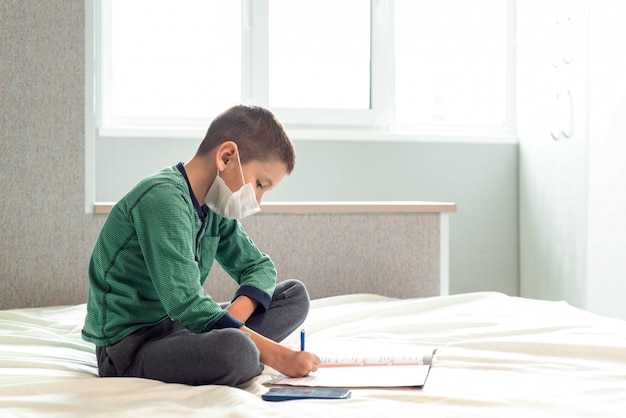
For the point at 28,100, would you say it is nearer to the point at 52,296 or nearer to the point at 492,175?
the point at 52,296

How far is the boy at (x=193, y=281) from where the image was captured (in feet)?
3.48

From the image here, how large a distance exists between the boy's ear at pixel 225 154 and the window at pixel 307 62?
1605mm

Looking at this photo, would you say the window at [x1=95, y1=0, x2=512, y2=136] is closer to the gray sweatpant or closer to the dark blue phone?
the gray sweatpant

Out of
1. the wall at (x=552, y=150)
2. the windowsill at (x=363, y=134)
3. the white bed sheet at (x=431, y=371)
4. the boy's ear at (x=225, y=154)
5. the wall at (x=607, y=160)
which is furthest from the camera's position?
the windowsill at (x=363, y=134)

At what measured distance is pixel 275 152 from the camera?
4.20 ft

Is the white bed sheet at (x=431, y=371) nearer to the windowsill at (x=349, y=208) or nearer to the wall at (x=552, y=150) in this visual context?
the windowsill at (x=349, y=208)

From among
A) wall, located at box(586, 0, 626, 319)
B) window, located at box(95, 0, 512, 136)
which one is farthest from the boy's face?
window, located at box(95, 0, 512, 136)

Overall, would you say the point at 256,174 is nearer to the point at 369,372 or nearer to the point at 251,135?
the point at 251,135

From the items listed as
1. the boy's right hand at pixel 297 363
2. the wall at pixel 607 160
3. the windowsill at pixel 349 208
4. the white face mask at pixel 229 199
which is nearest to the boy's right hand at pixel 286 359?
the boy's right hand at pixel 297 363

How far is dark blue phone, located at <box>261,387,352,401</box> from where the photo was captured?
0.95 metres

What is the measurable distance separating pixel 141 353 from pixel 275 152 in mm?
408

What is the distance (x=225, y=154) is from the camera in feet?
4.11

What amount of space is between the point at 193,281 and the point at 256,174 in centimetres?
25

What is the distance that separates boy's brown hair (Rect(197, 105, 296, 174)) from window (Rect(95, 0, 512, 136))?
5.15ft
